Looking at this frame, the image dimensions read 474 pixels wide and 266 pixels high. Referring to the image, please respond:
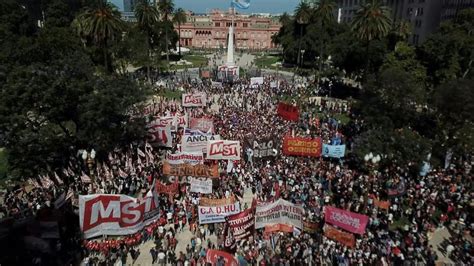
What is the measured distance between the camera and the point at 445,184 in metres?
24.5

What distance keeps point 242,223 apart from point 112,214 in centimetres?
564

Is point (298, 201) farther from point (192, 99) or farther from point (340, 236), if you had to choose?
point (192, 99)

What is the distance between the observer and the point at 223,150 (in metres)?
26.2

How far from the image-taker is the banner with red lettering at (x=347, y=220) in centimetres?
1789

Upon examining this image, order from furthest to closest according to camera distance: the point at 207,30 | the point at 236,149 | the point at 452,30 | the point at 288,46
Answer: the point at 207,30 → the point at 288,46 → the point at 452,30 → the point at 236,149

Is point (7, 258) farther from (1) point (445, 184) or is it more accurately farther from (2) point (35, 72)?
(1) point (445, 184)

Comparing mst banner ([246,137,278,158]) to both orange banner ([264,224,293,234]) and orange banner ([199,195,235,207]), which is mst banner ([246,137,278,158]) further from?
orange banner ([264,224,293,234])

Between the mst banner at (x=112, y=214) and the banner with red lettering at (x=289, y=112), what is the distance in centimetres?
2169

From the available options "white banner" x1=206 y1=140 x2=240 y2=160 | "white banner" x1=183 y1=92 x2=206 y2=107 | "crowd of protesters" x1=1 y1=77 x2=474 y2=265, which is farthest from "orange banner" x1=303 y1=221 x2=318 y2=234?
"white banner" x1=183 y1=92 x2=206 y2=107

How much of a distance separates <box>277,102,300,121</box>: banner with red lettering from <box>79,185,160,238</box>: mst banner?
71.2 feet

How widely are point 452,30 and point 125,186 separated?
39146 mm

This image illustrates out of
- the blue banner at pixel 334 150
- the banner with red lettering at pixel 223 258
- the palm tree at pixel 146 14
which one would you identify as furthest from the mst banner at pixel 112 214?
the palm tree at pixel 146 14

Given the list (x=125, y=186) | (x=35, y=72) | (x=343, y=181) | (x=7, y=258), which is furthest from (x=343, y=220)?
(x=35, y=72)

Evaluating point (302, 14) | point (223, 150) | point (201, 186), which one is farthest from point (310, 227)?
point (302, 14)
